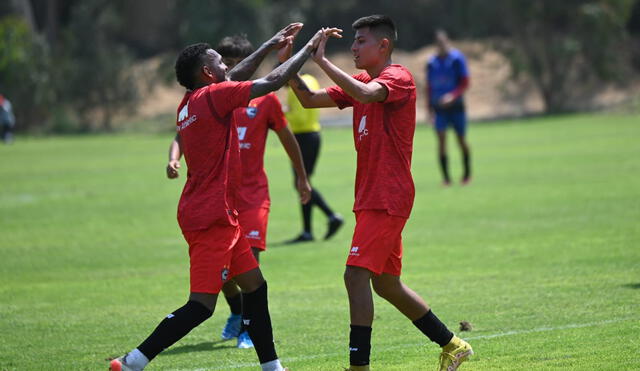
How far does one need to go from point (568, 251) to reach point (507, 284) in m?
1.98

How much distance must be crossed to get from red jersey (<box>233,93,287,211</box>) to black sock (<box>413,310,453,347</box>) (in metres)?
2.34

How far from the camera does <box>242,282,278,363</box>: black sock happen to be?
6.59m

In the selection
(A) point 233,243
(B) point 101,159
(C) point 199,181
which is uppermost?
(C) point 199,181

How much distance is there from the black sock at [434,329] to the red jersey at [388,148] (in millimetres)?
759

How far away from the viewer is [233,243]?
6.45 m

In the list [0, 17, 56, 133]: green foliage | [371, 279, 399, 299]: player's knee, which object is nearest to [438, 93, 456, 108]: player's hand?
[371, 279, 399, 299]: player's knee

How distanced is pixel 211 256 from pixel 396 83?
1637 mm

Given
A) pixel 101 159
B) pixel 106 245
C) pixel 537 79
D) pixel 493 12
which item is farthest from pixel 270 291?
pixel 493 12

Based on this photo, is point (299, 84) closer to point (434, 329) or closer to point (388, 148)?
point (388, 148)

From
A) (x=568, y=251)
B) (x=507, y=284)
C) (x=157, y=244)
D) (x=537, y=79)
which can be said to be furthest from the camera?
(x=537, y=79)

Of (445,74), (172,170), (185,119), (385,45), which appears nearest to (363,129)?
(385,45)

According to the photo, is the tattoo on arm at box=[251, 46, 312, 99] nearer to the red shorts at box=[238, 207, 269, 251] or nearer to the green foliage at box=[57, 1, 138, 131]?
the red shorts at box=[238, 207, 269, 251]

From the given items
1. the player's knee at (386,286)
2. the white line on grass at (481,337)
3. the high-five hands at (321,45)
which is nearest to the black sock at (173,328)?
the white line on grass at (481,337)

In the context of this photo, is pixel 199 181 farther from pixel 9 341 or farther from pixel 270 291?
pixel 270 291
